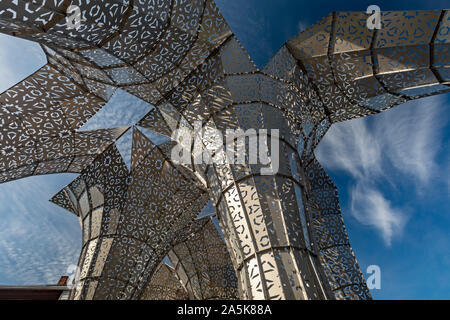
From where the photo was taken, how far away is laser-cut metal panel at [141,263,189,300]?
13.9 meters

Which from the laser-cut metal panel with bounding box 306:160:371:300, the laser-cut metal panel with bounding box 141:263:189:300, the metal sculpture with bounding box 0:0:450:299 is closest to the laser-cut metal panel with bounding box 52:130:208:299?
the metal sculpture with bounding box 0:0:450:299

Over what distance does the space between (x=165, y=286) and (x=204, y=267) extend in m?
3.60

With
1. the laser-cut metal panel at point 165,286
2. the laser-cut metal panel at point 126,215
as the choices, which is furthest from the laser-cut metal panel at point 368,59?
the laser-cut metal panel at point 165,286

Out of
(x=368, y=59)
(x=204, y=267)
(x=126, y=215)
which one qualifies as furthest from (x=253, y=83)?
(x=204, y=267)

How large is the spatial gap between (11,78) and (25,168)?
233 centimetres

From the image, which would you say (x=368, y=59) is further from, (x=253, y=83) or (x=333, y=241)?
(x=333, y=241)

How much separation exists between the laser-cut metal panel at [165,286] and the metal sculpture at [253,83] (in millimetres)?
7703

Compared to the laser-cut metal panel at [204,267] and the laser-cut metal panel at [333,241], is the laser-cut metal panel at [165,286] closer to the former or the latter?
the laser-cut metal panel at [204,267]

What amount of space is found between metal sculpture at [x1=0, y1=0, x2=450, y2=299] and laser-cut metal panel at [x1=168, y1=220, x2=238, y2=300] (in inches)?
205

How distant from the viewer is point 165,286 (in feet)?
46.5

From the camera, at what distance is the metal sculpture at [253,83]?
Answer: 3715 millimetres

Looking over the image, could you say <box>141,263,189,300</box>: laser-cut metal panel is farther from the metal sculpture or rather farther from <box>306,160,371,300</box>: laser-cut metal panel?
<box>306,160,371,300</box>: laser-cut metal panel

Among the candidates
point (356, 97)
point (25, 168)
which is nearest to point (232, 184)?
point (356, 97)
